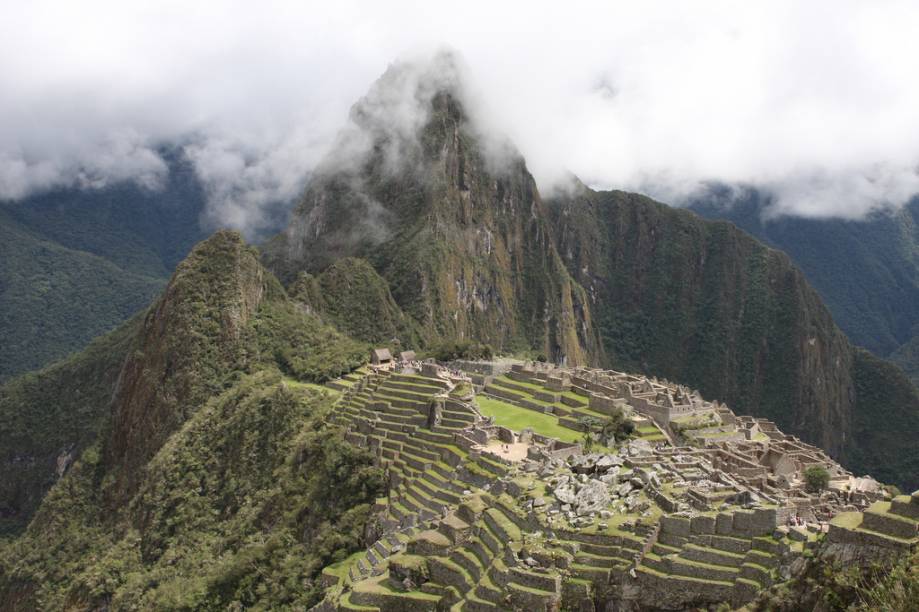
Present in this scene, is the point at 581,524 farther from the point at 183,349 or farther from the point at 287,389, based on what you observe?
the point at 183,349

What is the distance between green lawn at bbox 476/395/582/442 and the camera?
49756mm

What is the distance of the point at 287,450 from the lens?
63.1m

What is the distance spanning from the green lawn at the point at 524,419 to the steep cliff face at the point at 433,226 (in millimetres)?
79601

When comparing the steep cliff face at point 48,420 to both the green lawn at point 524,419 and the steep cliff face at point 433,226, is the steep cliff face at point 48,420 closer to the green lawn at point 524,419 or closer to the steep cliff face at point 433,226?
the steep cliff face at point 433,226

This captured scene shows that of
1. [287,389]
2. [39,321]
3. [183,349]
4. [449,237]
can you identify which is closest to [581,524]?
[287,389]

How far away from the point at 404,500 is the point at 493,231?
132914 millimetres

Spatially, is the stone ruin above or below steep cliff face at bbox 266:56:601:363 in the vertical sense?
below

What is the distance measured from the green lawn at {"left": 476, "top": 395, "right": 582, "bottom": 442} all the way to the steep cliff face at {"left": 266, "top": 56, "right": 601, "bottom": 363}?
7960cm

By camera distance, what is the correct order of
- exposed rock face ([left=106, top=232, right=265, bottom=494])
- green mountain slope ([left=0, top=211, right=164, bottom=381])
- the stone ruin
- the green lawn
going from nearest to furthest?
the stone ruin < the green lawn < exposed rock face ([left=106, top=232, right=265, bottom=494]) < green mountain slope ([left=0, top=211, right=164, bottom=381])

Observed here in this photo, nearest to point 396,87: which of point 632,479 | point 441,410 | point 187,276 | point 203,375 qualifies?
point 187,276

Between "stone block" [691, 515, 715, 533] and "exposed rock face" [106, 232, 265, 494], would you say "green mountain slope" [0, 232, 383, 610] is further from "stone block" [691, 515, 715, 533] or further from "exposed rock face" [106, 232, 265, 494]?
"stone block" [691, 515, 715, 533]

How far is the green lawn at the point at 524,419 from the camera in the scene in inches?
1959

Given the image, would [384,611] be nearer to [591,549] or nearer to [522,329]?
[591,549]

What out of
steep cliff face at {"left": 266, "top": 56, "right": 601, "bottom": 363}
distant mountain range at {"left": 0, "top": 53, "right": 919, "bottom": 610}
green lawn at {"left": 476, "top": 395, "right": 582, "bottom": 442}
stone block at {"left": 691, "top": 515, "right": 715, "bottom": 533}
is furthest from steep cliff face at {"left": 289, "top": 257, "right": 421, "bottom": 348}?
stone block at {"left": 691, "top": 515, "right": 715, "bottom": 533}
